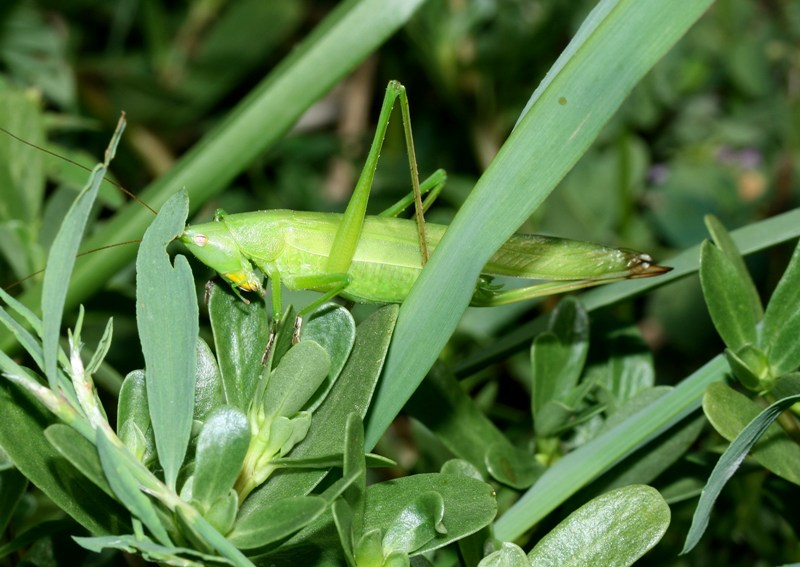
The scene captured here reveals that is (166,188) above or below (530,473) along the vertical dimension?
above

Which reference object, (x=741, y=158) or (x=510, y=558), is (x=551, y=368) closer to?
(x=510, y=558)

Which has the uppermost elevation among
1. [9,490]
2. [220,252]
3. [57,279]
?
[57,279]

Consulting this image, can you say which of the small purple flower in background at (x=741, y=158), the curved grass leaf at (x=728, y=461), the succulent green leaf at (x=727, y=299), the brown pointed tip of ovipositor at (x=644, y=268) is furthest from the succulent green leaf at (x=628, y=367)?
the small purple flower in background at (x=741, y=158)

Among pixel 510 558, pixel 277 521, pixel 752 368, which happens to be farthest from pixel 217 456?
pixel 752 368

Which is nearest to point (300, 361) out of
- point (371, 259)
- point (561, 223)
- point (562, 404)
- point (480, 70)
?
point (562, 404)

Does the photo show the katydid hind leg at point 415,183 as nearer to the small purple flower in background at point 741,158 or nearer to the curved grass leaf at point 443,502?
the curved grass leaf at point 443,502

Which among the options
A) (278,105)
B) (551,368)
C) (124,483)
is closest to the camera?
(124,483)

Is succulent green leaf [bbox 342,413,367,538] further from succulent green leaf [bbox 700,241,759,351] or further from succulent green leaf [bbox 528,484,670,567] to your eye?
succulent green leaf [bbox 700,241,759,351]

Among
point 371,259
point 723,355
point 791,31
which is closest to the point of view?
point 723,355

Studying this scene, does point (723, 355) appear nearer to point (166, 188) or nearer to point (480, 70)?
point (166, 188)
